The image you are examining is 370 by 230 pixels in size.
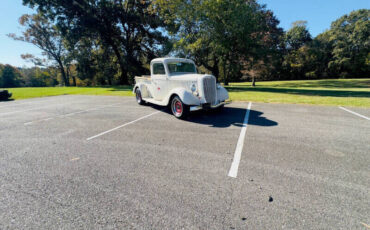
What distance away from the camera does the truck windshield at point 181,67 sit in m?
6.79

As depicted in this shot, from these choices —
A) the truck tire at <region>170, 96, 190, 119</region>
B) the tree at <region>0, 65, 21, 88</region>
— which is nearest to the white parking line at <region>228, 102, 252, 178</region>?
the truck tire at <region>170, 96, 190, 119</region>

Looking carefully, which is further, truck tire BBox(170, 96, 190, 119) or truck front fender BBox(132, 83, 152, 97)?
truck front fender BBox(132, 83, 152, 97)

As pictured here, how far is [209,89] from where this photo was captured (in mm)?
5711

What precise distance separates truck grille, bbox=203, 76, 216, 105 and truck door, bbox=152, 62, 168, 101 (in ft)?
6.03

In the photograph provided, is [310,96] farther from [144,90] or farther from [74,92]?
[74,92]

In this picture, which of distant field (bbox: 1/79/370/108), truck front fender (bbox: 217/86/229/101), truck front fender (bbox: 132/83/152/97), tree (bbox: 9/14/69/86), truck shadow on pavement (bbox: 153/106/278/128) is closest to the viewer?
truck shadow on pavement (bbox: 153/106/278/128)

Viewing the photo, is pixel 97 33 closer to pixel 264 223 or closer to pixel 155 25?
pixel 155 25

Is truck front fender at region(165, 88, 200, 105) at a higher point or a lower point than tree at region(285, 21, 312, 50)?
lower

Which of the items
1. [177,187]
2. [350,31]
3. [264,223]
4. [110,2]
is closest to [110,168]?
[177,187]

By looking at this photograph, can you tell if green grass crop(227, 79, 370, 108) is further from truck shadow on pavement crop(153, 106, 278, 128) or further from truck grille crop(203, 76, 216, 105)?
truck grille crop(203, 76, 216, 105)

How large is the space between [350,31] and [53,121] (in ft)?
196

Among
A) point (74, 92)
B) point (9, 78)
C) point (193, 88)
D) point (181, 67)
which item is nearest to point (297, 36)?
point (181, 67)

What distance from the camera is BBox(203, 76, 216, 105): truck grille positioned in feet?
18.3

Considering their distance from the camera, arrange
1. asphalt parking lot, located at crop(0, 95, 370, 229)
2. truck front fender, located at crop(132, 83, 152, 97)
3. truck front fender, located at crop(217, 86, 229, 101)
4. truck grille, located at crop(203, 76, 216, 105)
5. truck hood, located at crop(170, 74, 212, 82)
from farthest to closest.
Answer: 1. truck front fender, located at crop(132, 83, 152, 97)
2. truck front fender, located at crop(217, 86, 229, 101)
3. truck hood, located at crop(170, 74, 212, 82)
4. truck grille, located at crop(203, 76, 216, 105)
5. asphalt parking lot, located at crop(0, 95, 370, 229)
